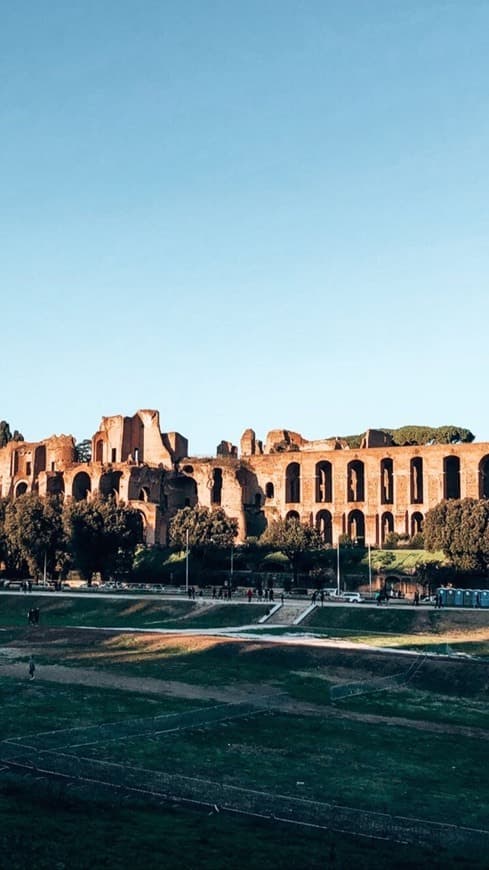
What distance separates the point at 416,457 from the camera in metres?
76.5

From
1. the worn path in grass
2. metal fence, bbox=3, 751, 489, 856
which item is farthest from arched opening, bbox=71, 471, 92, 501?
metal fence, bbox=3, 751, 489, 856

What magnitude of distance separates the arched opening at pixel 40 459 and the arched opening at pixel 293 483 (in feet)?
79.2

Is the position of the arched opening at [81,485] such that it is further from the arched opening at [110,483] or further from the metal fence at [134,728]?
the metal fence at [134,728]

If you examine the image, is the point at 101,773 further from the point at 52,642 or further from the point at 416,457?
the point at 416,457

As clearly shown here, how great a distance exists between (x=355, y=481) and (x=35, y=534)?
110 ft

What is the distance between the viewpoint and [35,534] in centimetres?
5888

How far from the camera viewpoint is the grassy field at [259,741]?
12656 mm

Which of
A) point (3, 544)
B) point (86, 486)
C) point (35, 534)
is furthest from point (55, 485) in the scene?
point (35, 534)

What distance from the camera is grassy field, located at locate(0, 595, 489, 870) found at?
1266cm

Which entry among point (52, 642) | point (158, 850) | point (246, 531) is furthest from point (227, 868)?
point (246, 531)

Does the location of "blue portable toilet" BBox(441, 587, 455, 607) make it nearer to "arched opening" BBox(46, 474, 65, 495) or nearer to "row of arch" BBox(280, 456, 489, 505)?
"row of arch" BBox(280, 456, 489, 505)

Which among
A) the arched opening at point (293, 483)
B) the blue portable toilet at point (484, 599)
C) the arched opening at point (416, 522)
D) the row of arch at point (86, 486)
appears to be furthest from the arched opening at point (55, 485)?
the blue portable toilet at point (484, 599)

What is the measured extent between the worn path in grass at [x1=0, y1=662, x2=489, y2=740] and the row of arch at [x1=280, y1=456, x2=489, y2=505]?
50642 mm

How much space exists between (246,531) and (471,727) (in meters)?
55.7
